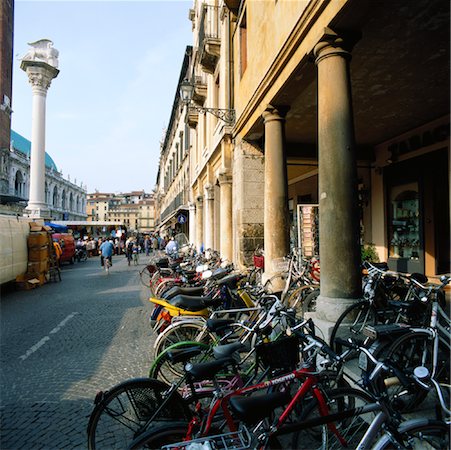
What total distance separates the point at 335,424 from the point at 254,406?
3.13ft

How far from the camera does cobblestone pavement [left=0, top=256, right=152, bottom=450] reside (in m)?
3.09

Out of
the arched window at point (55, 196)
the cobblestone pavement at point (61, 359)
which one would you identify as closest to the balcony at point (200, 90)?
the cobblestone pavement at point (61, 359)

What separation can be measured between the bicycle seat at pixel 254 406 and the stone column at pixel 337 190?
2337 millimetres

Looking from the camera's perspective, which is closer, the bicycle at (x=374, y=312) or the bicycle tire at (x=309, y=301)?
the bicycle at (x=374, y=312)

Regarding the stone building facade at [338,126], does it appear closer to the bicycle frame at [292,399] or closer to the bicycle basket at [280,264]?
the bicycle basket at [280,264]

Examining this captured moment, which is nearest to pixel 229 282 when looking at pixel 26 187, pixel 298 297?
pixel 298 297

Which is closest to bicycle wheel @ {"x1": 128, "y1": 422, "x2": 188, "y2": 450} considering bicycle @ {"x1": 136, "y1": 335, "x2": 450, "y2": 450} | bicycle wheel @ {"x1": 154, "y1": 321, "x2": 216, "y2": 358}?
bicycle @ {"x1": 136, "y1": 335, "x2": 450, "y2": 450}

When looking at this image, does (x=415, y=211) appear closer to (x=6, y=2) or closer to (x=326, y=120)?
(x=326, y=120)

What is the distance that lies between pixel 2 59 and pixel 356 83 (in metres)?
46.1

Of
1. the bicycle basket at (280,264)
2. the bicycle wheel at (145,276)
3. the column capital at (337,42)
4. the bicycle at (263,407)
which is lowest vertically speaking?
the bicycle wheel at (145,276)

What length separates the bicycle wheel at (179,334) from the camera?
161 inches

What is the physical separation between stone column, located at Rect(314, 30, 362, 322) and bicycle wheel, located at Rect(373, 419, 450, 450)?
202 cm

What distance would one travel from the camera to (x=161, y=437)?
6.81ft

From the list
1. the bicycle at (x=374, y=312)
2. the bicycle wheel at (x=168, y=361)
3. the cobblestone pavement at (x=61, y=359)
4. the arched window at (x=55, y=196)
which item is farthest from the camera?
the arched window at (x=55, y=196)
